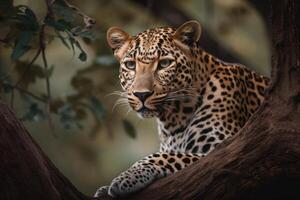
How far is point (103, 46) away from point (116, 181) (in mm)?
4158

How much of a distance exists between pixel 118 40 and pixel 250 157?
110 inches

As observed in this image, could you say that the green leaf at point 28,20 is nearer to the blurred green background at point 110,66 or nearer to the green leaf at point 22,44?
the green leaf at point 22,44

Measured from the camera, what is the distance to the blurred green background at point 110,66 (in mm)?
12938

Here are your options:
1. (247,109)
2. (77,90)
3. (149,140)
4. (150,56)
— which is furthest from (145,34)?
(149,140)

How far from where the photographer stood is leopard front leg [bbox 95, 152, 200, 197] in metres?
7.88

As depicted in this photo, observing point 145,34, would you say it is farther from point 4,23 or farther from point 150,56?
point 4,23

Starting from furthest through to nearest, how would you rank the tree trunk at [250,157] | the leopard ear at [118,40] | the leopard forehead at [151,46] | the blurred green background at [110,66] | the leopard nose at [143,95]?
the blurred green background at [110,66] → the leopard ear at [118,40] → the leopard forehead at [151,46] → the leopard nose at [143,95] → the tree trunk at [250,157]

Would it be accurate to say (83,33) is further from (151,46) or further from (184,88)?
(184,88)

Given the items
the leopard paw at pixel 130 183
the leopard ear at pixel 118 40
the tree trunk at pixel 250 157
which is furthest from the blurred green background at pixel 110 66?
the tree trunk at pixel 250 157

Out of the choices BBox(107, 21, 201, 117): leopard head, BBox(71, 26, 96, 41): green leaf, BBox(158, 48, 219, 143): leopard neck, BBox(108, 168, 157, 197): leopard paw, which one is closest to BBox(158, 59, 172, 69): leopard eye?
BBox(107, 21, 201, 117): leopard head

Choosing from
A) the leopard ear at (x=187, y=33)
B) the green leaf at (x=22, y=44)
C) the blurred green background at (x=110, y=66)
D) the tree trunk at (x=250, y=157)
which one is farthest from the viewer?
the blurred green background at (x=110, y=66)

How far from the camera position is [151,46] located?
30.5 feet

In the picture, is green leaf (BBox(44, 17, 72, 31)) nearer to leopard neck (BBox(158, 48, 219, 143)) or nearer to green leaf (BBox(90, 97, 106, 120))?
leopard neck (BBox(158, 48, 219, 143))

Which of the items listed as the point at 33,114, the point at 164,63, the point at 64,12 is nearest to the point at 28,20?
the point at 64,12
